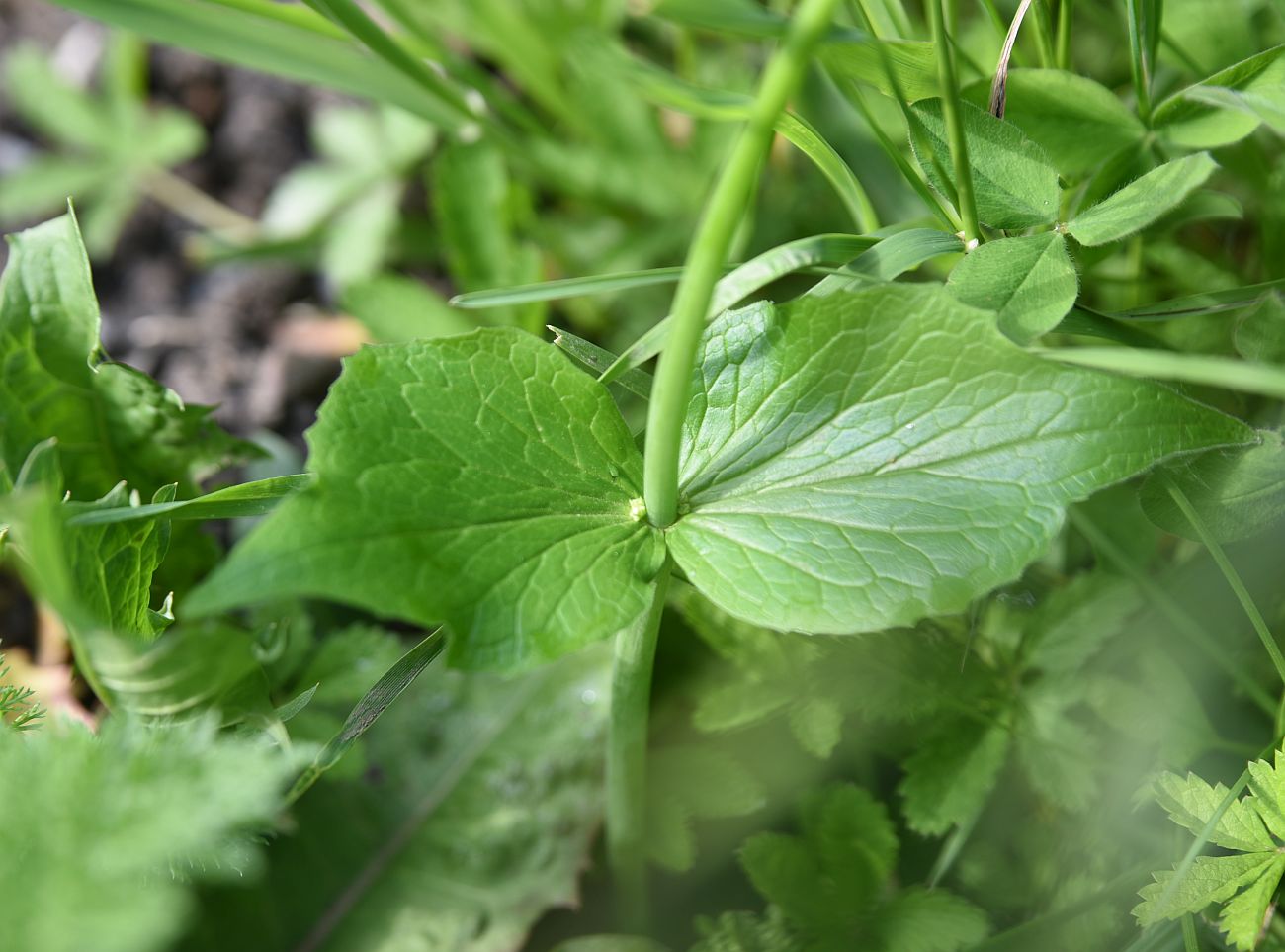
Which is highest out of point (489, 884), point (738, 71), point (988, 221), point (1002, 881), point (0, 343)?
point (988, 221)

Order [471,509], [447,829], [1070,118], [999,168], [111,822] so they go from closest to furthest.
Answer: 1. [111,822]
2. [471,509]
3. [999,168]
4. [1070,118]
5. [447,829]

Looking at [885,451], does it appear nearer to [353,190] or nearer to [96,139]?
[353,190]

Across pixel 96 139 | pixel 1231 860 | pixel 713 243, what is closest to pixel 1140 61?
pixel 713 243

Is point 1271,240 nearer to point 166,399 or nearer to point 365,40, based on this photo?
point 365,40

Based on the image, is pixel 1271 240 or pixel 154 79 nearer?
pixel 1271 240

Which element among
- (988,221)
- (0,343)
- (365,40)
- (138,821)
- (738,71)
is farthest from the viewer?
(738,71)

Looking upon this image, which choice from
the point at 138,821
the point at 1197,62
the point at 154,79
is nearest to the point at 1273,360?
the point at 1197,62

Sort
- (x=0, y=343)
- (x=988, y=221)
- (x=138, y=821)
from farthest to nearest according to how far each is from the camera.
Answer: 1. (x=0, y=343)
2. (x=988, y=221)
3. (x=138, y=821)

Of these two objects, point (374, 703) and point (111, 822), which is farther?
point (374, 703)

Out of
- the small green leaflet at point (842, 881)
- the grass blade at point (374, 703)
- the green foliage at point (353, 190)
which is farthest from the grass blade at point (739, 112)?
the green foliage at point (353, 190)
